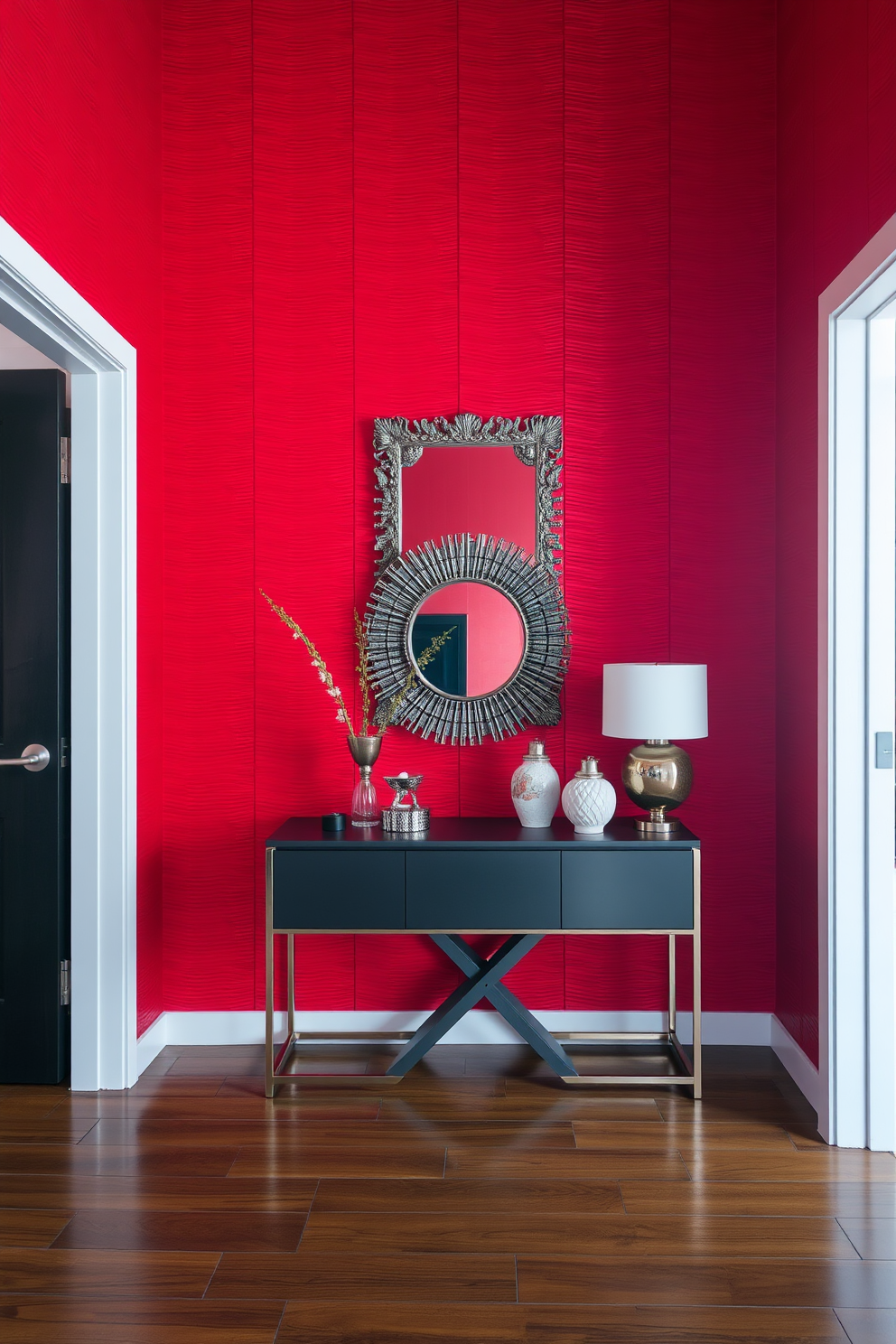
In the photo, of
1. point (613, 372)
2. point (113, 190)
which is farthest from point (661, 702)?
point (113, 190)

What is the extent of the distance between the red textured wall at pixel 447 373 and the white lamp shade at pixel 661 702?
0.41 metres

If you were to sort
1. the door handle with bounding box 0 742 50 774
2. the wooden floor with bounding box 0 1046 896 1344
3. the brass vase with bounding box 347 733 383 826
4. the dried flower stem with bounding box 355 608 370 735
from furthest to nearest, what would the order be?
the dried flower stem with bounding box 355 608 370 735, the brass vase with bounding box 347 733 383 826, the door handle with bounding box 0 742 50 774, the wooden floor with bounding box 0 1046 896 1344

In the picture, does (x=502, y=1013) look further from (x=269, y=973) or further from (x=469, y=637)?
(x=469, y=637)

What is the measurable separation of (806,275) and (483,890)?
2150mm

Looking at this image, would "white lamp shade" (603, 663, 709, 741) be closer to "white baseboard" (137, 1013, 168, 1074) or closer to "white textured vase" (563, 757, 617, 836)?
"white textured vase" (563, 757, 617, 836)

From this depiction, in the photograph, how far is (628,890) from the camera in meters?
2.95

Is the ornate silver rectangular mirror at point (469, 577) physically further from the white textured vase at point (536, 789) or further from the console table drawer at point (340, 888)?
the console table drawer at point (340, 888)

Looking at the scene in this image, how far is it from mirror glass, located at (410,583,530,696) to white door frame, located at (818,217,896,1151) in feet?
3.55

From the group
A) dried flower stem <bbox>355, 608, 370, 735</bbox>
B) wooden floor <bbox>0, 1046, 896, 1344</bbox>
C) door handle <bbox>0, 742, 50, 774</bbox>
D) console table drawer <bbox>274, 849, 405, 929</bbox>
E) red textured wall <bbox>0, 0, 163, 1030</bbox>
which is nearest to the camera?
wooden floor <bbox>0, 1046, 896, 1344</bbox>

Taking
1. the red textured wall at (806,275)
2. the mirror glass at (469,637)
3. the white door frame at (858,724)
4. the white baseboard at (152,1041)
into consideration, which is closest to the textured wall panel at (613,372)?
the mirror glass at (469,637)

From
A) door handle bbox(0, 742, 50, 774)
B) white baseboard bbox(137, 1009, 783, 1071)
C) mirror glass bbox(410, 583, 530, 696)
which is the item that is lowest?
white baseboard bbox(137, 1009, 783, 1071)

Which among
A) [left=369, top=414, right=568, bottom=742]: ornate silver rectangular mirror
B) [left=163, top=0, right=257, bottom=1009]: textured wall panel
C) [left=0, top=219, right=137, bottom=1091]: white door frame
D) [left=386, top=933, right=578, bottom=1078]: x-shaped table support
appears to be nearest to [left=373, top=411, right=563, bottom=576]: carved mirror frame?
[left=369, top=414, right=568, bottom=742]: ornate silver rectangular mirror

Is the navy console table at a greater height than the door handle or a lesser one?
lesser

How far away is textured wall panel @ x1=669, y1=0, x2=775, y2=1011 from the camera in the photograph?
3402 mm
